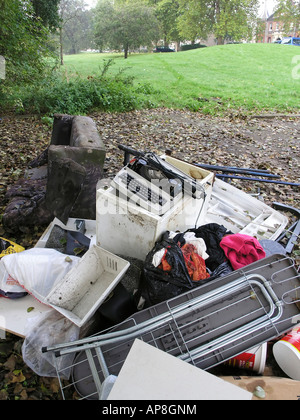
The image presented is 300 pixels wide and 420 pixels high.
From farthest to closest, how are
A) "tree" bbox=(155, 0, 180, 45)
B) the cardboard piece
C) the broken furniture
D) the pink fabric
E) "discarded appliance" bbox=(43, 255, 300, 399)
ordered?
"tree" bbox=(155, 0, 180, 45) < the broken furniture < the pink fabric < "discarded appliance" bbox=(43, 255, 300, 399) < the cardboard piece

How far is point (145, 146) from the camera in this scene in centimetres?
610

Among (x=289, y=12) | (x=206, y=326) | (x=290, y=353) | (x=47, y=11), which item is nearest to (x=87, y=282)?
(x=206, y=326)

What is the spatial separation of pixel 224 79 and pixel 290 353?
1372cm

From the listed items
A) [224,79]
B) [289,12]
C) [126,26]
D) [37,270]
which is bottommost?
[37,270]

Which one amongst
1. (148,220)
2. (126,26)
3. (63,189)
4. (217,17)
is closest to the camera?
(148,220)

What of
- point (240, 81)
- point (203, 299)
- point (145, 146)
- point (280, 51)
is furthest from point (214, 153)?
point (280, 51)

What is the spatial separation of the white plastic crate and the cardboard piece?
0.87 m

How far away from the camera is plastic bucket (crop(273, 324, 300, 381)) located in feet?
5.91

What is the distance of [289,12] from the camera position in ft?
96.1

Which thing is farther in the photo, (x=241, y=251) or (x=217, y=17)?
(x=217, y=17)

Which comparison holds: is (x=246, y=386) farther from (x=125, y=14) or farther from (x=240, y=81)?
(x=125, y=14)

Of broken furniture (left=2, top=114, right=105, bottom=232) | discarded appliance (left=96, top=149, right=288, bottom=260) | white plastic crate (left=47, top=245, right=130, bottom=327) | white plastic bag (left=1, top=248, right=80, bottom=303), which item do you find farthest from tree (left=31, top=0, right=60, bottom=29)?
white plastic crate (left=47, top=245, right=130, bottom=327)

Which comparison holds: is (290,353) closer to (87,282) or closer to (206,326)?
(206,326)

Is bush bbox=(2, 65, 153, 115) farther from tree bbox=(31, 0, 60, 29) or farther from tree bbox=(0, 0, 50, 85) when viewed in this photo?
tree bbox=(31, 0, 60, 29)
